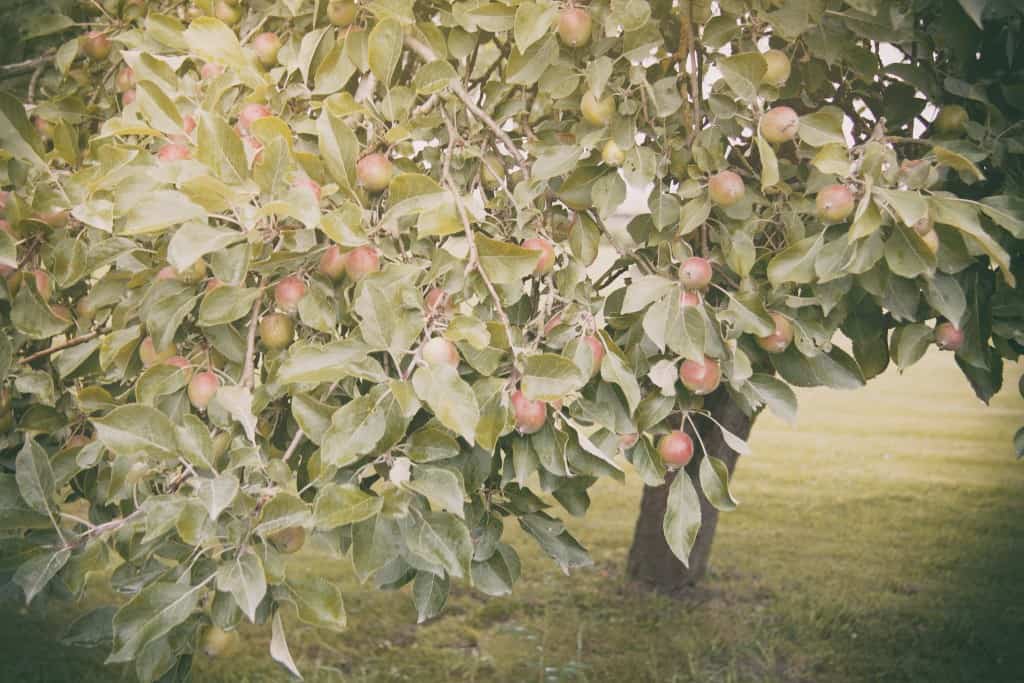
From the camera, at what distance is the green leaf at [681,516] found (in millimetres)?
1562

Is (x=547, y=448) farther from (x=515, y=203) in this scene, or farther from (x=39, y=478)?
(x=39, y=478)

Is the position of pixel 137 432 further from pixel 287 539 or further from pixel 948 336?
pixel 948 336

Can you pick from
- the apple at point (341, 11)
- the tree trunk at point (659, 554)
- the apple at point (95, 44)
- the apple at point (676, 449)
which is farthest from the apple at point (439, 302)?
the tree trunk at point (659, 554)

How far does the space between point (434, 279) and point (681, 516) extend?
63cm

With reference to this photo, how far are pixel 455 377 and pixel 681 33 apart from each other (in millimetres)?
1051

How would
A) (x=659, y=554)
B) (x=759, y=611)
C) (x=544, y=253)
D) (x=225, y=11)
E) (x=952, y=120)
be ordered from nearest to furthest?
1. (x=544, y=253)
2. (x=952, y=120)
3. (x=225, y=11)
4. (x=759, y=611)
5. (x=659, y=554)

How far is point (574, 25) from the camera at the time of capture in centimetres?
155

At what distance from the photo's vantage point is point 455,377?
1203mm

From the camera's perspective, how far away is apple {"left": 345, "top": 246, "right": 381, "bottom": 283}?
1.43 meters

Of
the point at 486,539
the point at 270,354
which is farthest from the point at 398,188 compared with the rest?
the point at 486,539

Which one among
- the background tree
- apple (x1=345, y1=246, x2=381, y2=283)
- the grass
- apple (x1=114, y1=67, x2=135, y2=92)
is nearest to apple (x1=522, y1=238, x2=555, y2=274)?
the background tree

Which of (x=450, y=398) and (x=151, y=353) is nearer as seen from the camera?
(x=450, y=398)

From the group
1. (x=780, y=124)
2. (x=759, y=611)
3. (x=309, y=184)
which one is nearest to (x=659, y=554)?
(x=759, y=611)

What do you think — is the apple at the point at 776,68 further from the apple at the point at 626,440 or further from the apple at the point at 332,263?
the apple at the point at 332,263
